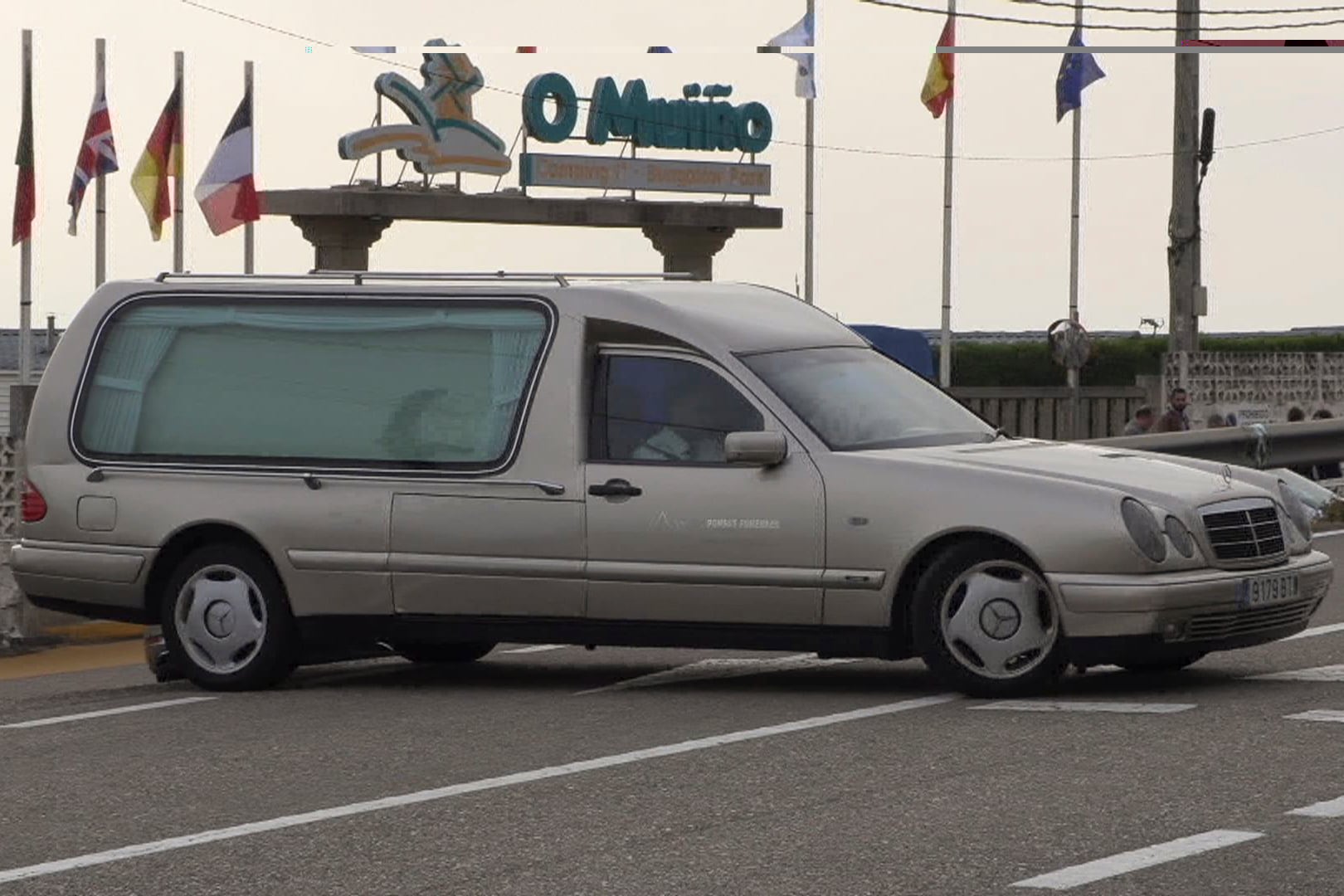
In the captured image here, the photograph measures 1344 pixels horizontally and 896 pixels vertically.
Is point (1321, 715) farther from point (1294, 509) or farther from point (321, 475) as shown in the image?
point (321, 475)

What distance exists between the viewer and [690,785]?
909 cm

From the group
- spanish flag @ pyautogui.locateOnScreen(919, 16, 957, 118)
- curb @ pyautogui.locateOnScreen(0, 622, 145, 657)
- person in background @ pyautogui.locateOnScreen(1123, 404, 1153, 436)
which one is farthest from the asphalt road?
spanish flag @ pyautogui.locateOnScreen(919, 16, 957, 118)

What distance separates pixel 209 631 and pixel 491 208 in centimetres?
3826

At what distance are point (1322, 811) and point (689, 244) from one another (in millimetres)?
45733

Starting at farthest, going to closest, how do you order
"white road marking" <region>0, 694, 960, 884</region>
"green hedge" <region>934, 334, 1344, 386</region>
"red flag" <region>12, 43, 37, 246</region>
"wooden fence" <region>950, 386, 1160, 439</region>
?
1. "green hedge" <region>934, 334, 1344, 386</region>
2. "red flag" <region>12, 43, 37, 246</region>
3. "wooden fence" <region>950, 386, 1160, 439</region>
4. "white road marking" <region>0, 694, 960, 884</region>

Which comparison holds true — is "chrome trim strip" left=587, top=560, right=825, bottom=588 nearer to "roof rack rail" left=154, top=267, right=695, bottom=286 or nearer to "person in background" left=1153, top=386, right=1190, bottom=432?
"roof rack rail" left=154, top=267, right=695, bottom=286

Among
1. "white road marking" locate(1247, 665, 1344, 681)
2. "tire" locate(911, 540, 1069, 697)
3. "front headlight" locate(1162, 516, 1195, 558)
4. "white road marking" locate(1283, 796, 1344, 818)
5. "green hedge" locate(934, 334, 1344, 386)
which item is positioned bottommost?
"white road marking" locate(1283, 796, 1344, 818)

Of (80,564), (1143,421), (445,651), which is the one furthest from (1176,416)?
(80,564)

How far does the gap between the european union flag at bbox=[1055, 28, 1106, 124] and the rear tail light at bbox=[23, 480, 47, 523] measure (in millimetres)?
37729

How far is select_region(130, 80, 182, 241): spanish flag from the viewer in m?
45.4

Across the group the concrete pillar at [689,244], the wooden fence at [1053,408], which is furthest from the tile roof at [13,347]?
the wooden fence at [1053,408]

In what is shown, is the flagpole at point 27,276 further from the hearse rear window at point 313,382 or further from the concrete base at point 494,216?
the hearse rear window at point 313,382

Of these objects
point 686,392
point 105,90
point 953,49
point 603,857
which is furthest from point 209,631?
point 105,90

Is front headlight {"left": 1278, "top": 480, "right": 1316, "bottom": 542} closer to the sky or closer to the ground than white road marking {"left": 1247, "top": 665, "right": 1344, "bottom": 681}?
closer to the sky
